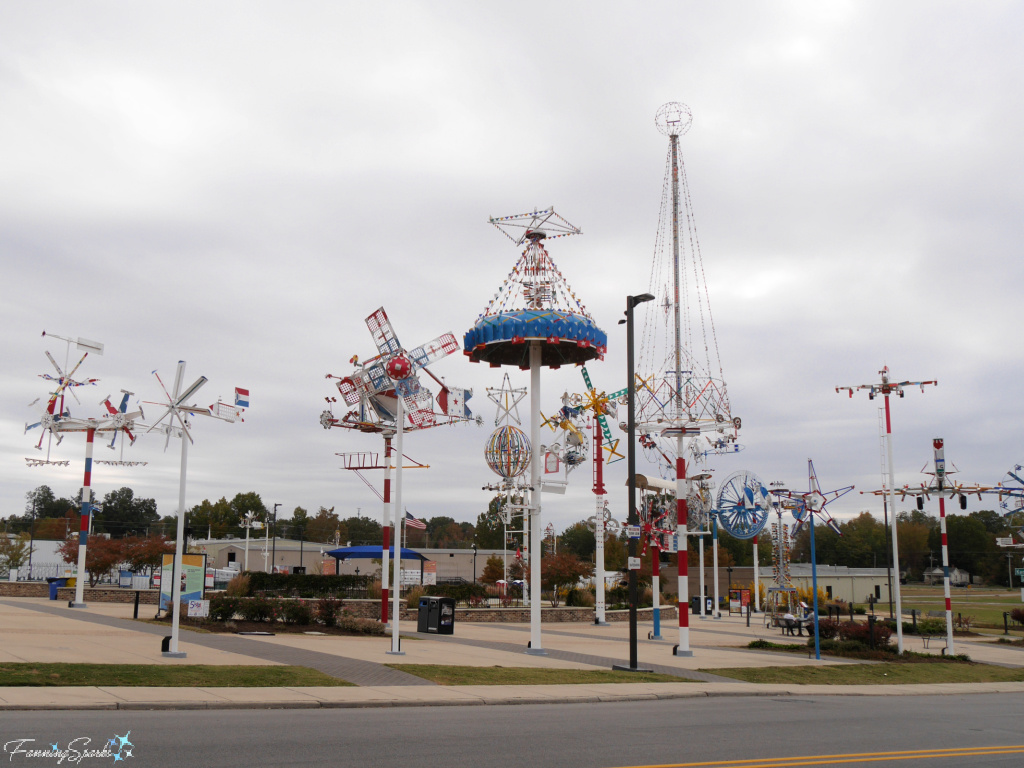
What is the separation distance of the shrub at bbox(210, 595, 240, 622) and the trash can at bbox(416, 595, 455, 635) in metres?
5.98

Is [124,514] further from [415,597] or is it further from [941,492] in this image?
[941,492]

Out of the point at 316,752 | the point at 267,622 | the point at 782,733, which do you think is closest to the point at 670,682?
the point at 782,733

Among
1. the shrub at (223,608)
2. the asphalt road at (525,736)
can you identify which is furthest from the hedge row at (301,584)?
the asphalt road at (525,736)

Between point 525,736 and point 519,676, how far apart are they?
7028mm

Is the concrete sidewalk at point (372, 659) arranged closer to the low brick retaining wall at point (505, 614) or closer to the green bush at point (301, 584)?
the low brick retaining wall at point (505, 614)

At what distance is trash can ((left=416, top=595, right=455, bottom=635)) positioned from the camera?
2820 centimetres

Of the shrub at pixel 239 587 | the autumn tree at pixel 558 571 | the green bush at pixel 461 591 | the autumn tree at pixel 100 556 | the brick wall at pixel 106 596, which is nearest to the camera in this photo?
Answer: the shrub at pixel 239 587

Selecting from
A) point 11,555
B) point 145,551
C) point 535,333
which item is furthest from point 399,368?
point 11,555

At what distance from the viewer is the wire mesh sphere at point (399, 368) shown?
2275cm

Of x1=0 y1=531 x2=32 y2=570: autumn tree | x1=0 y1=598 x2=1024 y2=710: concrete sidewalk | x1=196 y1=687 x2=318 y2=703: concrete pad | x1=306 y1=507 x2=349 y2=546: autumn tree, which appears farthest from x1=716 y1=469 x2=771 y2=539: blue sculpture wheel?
x1=306 y1=507 x2=349 y2=546: autumn tree

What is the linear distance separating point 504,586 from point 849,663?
24.0m

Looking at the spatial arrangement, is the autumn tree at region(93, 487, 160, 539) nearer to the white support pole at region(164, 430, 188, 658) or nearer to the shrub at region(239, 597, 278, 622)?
the shrub at region(239, 597, 278, 622)

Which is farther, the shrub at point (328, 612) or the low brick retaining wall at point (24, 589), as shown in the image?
the low brick retaining wall at point (24, 589)

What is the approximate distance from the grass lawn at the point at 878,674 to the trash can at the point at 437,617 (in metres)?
9.75
